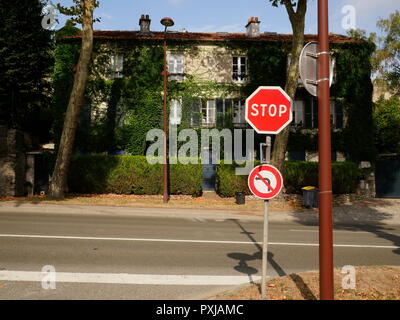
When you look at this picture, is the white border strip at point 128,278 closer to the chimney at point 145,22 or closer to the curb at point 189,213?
the curb at point 189,213

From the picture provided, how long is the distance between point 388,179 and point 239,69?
12.6m

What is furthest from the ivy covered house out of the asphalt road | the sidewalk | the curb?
the asphalt road

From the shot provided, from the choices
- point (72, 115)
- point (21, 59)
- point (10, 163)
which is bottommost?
point (10, 163)

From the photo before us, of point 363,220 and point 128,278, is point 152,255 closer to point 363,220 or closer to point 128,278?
point 128,278

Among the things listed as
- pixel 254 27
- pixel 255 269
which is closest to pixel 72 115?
pixel 255 269

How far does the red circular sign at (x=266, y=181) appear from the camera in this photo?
13.2ft

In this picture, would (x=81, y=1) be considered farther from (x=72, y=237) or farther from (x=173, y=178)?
(x=72, y=237)

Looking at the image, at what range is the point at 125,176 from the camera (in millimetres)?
18078

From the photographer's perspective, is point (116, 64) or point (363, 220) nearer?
point (363, 220)

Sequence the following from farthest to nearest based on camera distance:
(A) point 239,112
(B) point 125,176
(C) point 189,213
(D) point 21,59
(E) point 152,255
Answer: (D) point 21,59 < (A) point 239,112 < (B) point 125,176 < (C) point 189,213 < (E) point 152,255

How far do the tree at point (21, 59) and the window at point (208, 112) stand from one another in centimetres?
1355

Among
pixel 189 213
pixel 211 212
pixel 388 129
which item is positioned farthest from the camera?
pixel 388 129

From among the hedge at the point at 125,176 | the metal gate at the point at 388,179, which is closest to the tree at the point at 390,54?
the metal gate at the point at 388,179
